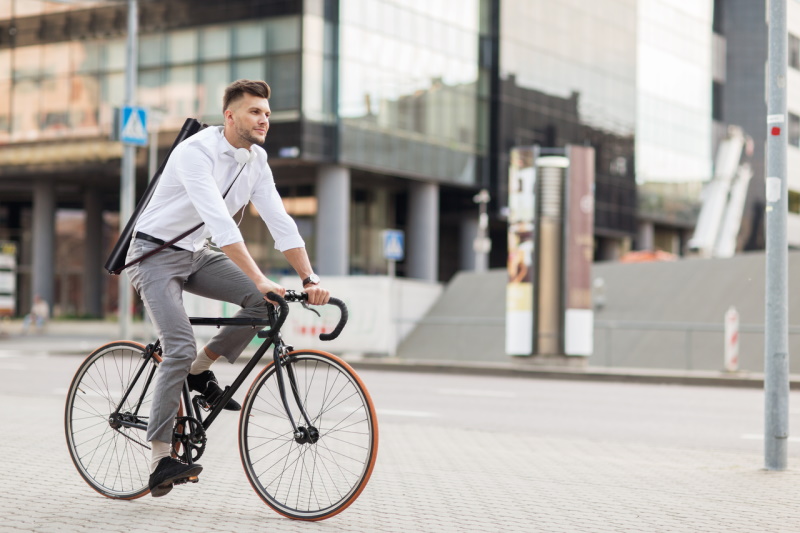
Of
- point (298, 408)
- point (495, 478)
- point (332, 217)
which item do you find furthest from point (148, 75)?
point (298, 408)

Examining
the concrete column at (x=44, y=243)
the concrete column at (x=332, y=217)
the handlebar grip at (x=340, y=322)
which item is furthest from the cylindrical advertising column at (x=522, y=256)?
the concrete column at (x=44, y=243)

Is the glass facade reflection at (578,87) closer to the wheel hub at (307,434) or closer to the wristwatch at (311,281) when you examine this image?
the wristwatch at (311,281)

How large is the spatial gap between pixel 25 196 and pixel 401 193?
21.9 meters

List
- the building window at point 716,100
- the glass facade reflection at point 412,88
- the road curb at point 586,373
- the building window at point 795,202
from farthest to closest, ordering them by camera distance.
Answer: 1. the building window at point 716,100
2. the building window at point 795,202
3. the glass facade reflection at point 412,88
4. the road curb at point 586,373

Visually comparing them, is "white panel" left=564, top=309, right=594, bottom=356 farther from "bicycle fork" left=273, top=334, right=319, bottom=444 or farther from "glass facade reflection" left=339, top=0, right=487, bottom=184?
"glass facade reflection" left=339, top=0, right=487, bottom=184

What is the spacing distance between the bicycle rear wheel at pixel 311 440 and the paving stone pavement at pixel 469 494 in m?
0.12

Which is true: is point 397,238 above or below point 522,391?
above

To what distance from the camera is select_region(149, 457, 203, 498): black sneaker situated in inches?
183

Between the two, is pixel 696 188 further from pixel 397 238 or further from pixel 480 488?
pixel 480 488

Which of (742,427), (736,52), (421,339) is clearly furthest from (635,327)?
(736,52)

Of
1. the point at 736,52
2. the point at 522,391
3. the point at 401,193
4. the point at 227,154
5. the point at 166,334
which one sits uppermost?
the point at 736,52

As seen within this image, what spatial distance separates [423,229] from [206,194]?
39.3 meters

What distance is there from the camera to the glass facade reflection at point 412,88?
38875 millimetres

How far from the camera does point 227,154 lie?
15.5ft
